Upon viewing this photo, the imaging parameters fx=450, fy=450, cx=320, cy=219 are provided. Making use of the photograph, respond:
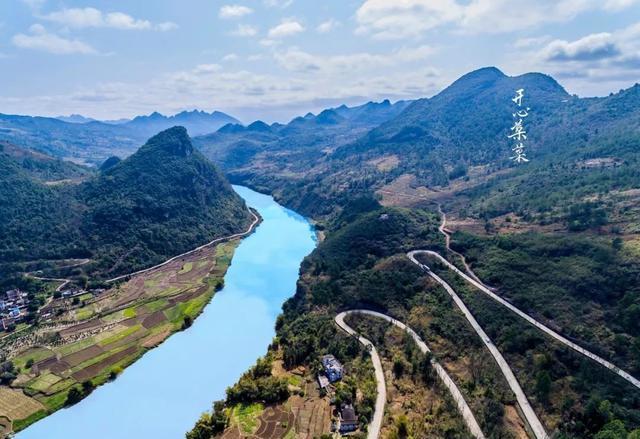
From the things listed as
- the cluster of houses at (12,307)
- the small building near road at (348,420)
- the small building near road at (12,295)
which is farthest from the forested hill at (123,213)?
the small building near road at (348,420)

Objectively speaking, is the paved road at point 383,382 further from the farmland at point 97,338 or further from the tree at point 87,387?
the tree at point 87,387

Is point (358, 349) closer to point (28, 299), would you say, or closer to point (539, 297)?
point (539, 297)

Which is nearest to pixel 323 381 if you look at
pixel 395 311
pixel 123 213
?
pixel 395 311

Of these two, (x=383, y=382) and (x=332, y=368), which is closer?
(x=383, y=382)

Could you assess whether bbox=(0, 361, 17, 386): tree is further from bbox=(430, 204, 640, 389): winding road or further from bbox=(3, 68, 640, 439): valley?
bbox=(430, 204, 640, 389): winding road

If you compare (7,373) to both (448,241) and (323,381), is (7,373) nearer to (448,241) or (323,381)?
(323,381)

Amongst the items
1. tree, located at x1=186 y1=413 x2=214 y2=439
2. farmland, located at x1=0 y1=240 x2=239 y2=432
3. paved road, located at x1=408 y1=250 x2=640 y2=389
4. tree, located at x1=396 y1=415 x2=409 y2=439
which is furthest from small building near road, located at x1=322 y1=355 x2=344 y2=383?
farmland, located at x1=0 y1=240 x2=239 y2=432
